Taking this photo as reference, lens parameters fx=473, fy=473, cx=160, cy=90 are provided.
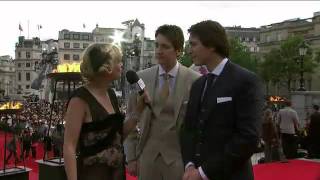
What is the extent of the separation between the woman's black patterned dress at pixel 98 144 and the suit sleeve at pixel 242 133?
0.74m

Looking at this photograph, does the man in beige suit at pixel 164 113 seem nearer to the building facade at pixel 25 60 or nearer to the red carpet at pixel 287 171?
the red carpet at pixel 287 171

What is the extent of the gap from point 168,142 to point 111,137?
2.32 ft

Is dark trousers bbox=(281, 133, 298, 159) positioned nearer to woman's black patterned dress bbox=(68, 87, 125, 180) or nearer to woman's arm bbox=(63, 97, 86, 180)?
woman's black patterned dress bbox=(68, 87, 125, 180)

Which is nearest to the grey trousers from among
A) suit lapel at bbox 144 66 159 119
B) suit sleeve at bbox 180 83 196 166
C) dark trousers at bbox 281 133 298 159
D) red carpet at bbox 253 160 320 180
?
suit lapel at bbox 144 66 159 119

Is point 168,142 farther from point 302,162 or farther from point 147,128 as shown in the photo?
point 302,162

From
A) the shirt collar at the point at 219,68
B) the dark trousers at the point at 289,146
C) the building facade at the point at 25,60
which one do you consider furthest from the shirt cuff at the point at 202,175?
the building facade at the point at 25,60

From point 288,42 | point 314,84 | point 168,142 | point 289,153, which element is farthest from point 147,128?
point 314,84

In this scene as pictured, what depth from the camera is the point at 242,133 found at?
9.64 feet

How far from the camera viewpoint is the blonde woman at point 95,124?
3.17 metres

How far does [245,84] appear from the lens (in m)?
3.03

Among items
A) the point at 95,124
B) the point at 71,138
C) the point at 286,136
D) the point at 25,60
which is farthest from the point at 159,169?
the point at 25,60

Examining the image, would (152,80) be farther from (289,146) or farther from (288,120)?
(289,146)

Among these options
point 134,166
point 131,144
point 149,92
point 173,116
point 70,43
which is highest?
point 70,43

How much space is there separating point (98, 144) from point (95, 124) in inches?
6.1
